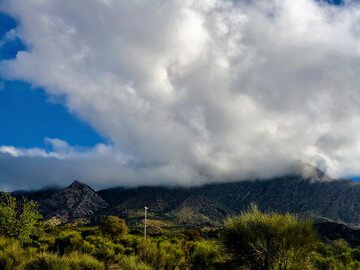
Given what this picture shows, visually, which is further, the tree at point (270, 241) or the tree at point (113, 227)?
the tree at point (113, 227)

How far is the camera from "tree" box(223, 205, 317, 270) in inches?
827

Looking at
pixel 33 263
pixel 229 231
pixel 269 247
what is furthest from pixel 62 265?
pixel 269 247

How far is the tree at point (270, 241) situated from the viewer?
2102 cm

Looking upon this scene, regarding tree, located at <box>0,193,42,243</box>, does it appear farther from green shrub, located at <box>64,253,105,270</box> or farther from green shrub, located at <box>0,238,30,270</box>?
green shrub, located at <box>64,253,105,270</box>

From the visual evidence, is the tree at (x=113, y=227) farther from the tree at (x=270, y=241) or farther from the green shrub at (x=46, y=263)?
the tree at (x=270, y=241)

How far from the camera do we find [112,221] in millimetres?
79812

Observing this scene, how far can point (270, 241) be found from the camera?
21.5m

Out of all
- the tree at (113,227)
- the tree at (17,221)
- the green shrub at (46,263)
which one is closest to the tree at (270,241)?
the green shrub at (46,263)

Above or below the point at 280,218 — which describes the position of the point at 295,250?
below

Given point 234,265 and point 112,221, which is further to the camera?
point 112,221

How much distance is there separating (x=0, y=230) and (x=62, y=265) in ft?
79.8

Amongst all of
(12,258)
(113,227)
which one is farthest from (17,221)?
(113,227)

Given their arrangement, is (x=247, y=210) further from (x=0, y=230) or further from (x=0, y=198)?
(x=0, y=198)

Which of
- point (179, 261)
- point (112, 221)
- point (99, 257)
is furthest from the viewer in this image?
point (112, 221)
